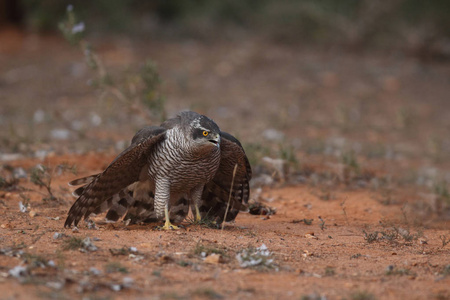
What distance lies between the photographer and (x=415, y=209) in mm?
8094

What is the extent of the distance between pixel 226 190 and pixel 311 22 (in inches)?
552

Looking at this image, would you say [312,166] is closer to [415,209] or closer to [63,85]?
[415,209]

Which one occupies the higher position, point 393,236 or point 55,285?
point 393,236

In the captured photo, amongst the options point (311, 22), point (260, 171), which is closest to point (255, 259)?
point (260, 171)

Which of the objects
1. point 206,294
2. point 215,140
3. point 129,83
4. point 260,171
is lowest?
point 206,294

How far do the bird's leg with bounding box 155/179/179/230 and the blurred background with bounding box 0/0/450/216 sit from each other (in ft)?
8.41

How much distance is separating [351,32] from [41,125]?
10615mm

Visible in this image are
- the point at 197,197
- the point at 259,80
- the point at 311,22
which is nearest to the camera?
the point at 197,197

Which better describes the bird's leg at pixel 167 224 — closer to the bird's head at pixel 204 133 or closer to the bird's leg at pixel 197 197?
the bird's leg at pixel 197 197

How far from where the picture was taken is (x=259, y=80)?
1609 cm

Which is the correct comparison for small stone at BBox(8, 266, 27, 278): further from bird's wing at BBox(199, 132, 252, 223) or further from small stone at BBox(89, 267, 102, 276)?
bird's wing at BBox(199, 132, 252, 223)

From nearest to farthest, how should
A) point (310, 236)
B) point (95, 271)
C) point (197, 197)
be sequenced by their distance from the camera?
1. point (95, 271)
2. point (310, 236)
3. point (197, 197)

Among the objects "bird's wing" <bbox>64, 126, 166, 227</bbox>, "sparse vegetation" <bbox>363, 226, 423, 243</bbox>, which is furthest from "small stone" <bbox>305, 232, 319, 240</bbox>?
"bird's wing" <bbox>64, 126, 166, 227</bbox>

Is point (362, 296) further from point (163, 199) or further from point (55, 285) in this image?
point (163, 199)
